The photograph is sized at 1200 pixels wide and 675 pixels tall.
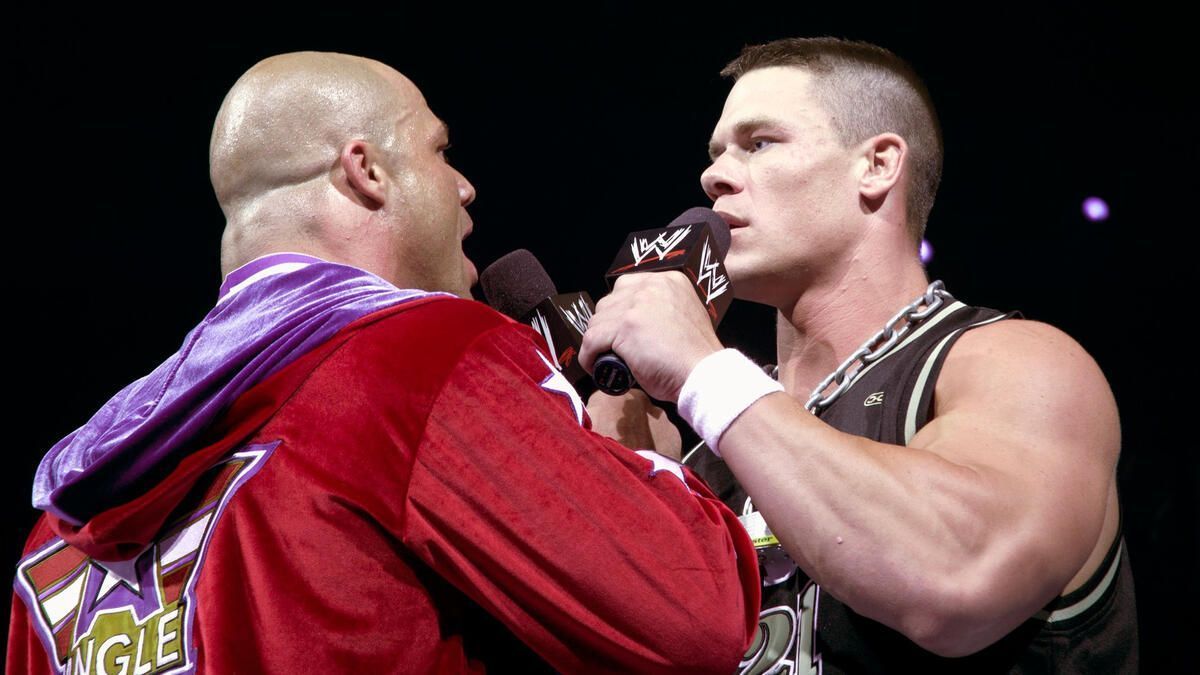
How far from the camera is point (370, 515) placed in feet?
3.98

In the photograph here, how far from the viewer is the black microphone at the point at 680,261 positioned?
5.00ft

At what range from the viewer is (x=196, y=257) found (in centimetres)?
343

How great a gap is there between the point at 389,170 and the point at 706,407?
21.8 inches

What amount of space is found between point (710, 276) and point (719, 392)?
0.30m

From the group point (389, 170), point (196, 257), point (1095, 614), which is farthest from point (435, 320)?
point (196, 257)

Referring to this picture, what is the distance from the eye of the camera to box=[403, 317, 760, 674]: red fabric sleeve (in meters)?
1.17

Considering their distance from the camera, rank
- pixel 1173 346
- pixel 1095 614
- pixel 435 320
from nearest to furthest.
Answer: pixel 435 320
pixel 1095 614
pixel 1173 346

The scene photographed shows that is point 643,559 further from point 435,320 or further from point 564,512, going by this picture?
point 435,320

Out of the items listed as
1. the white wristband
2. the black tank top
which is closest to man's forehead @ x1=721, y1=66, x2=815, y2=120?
the black tank top

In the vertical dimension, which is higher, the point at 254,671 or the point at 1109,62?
the point at 1109,62

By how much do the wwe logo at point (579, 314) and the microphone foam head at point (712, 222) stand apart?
199 mm

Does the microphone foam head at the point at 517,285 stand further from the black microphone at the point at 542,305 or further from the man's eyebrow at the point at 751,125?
the man's eyebrow at the point at 751,125

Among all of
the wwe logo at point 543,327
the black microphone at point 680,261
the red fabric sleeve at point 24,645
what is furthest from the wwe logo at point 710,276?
the red fabric sleeve at point 24,645

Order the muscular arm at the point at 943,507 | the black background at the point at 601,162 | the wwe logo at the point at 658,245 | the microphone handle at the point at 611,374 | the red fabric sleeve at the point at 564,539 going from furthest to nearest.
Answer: the black background at the point at 601,162
the wwe logo at the point at 658,245
the microphone handle at the point at 611,374
the muscular arm at the point at 943,507
the red fabric sleeve at the point at 564,539
